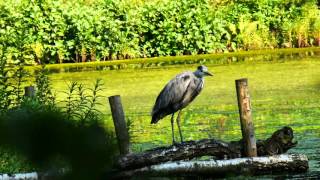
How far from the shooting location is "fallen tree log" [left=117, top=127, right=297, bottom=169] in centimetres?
683

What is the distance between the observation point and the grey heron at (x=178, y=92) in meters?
7.58

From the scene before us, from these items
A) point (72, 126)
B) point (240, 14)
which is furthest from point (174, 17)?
point (72, 126)

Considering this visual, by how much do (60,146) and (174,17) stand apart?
28.6 meters

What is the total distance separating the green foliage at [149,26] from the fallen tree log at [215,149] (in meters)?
→ 20.7

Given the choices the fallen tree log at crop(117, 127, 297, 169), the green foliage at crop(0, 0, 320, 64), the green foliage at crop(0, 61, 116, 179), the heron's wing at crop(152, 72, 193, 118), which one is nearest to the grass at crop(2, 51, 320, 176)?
the fallen tree log at crop(117, 127, 297, 169)

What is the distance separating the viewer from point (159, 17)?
29.1 m

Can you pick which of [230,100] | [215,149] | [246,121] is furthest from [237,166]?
[230,100]

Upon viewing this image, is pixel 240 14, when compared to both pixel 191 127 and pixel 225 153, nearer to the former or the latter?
pixel 191 127

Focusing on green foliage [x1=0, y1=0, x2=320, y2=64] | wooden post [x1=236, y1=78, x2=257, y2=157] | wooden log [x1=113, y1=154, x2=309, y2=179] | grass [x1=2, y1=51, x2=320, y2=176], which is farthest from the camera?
green foliage [x1=0, y1=0, x2=320, y2=64]

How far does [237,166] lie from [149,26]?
73.6 feet

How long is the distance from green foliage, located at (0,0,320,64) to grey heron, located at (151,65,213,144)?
20097mm

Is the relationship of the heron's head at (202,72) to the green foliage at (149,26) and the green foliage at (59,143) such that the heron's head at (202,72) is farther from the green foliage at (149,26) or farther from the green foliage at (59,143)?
the green foliage at (149,26)

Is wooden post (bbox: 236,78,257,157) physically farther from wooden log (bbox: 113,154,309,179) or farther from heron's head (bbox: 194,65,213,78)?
heron's head (bbox: 194,65,213,78)

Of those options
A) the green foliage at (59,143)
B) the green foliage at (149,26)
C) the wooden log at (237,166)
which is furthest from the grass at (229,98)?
the green foliage at (59,143)
